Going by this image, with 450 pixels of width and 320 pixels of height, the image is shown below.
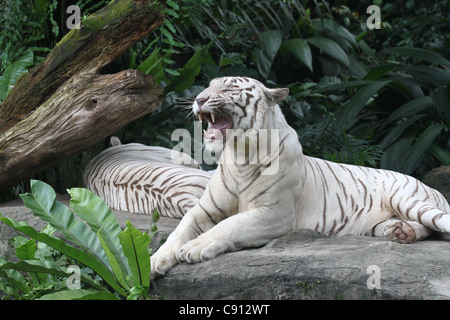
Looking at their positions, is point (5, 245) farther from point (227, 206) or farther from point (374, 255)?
point (374, 255)

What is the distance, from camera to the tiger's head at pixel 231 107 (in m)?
3.36

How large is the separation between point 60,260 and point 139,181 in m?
1.05

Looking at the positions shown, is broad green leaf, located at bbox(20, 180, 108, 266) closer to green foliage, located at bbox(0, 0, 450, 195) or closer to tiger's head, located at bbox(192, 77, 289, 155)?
tiger's head, located at bbox(192, 77, 289, 155)

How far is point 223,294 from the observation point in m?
3.03

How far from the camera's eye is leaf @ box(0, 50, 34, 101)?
204 inches

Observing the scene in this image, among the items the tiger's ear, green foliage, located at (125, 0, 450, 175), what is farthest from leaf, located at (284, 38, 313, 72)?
the tiger's ear

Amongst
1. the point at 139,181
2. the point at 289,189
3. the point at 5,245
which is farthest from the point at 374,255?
the point at 5,245

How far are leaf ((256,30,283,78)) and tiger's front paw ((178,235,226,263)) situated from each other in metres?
4.50

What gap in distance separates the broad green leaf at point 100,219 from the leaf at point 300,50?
Answer: 4773mm

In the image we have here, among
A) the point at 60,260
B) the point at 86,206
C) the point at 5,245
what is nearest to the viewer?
the point at 86,206

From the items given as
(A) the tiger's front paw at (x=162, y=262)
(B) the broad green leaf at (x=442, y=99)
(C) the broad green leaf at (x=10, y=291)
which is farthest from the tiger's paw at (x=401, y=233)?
(B) the broad green leaf at (x=442, y=99)

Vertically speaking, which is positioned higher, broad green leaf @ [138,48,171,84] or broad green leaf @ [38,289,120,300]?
Result: broad green leaf @ [138,48,171,84]

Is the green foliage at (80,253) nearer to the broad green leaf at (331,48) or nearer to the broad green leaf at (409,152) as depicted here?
the broad green leaf at (409,152)

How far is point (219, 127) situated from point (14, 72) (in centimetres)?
256
